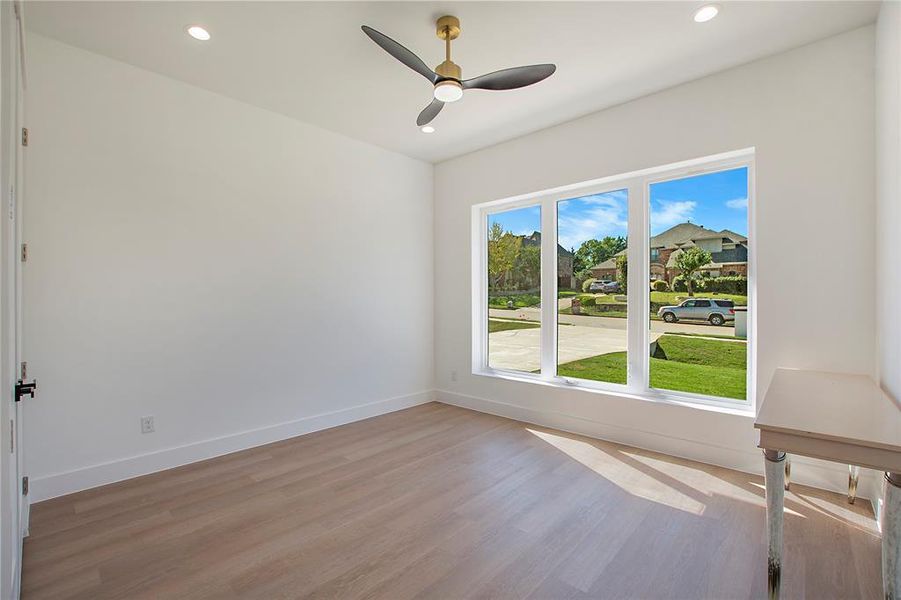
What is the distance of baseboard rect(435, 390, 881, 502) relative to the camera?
2.71 metres

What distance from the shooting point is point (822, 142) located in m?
2.76

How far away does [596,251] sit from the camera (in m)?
4.05

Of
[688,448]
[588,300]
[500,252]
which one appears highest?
[500,252]

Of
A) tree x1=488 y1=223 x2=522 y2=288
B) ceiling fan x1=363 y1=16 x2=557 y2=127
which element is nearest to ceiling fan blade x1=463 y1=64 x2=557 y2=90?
ceiling fan x1=363 y1=16 x2=557 y2=127

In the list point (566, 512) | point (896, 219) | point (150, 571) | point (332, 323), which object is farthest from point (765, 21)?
point (150, 571)

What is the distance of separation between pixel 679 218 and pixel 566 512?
256 cm

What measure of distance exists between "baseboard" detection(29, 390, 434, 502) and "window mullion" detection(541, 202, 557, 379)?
184 cm

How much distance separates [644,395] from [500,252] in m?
2.17

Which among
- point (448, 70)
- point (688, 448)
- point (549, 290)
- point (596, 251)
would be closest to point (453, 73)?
point (448, 70)

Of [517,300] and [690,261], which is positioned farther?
[517,300]

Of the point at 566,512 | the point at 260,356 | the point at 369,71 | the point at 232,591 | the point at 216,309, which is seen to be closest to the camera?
the point at 232,591

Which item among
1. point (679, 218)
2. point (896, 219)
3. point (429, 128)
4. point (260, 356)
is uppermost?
point (429, 128)

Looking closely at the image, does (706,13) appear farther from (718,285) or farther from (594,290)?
(594,290)

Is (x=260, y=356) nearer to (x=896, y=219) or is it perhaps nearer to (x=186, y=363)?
(x=186, y=363)
